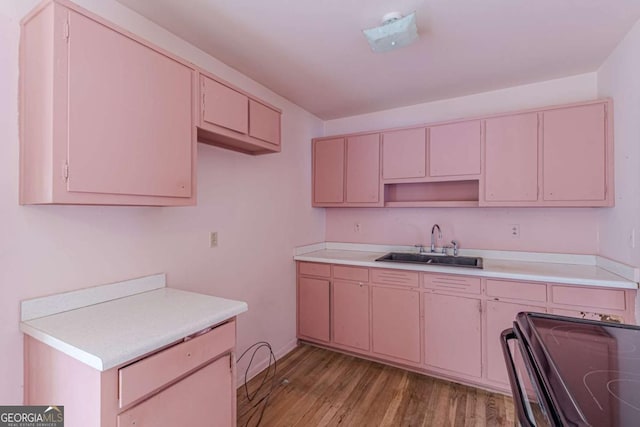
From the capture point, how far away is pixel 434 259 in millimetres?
2797

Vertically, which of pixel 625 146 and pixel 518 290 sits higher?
pixel 625 146

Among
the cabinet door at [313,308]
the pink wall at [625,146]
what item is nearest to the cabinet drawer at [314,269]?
the cabinet door at [313,308]

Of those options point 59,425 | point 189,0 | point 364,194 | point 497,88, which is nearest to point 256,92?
point 189,0

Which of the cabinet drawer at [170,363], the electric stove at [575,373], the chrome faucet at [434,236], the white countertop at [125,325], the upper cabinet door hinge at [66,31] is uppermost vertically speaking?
the upper cabinet door hinge at [66,31]

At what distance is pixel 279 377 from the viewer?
2471 mm

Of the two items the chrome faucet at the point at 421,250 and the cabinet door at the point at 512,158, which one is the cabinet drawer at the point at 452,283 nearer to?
the chrome faucet at the point at 421,250

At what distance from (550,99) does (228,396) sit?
10.7ft

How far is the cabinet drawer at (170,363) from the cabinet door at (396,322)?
5.17ft

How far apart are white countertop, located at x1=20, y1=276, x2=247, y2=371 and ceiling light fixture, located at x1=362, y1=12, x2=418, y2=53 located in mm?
1713

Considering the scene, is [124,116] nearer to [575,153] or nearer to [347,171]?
[347,171]

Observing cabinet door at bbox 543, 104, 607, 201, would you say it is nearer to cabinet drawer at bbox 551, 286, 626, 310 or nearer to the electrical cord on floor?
cabinet drawer at bbox 551, 286, 626, 310

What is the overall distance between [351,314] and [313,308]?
41 centimetres

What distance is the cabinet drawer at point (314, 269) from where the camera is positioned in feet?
9.52

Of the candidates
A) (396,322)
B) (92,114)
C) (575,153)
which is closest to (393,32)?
(92,114)
